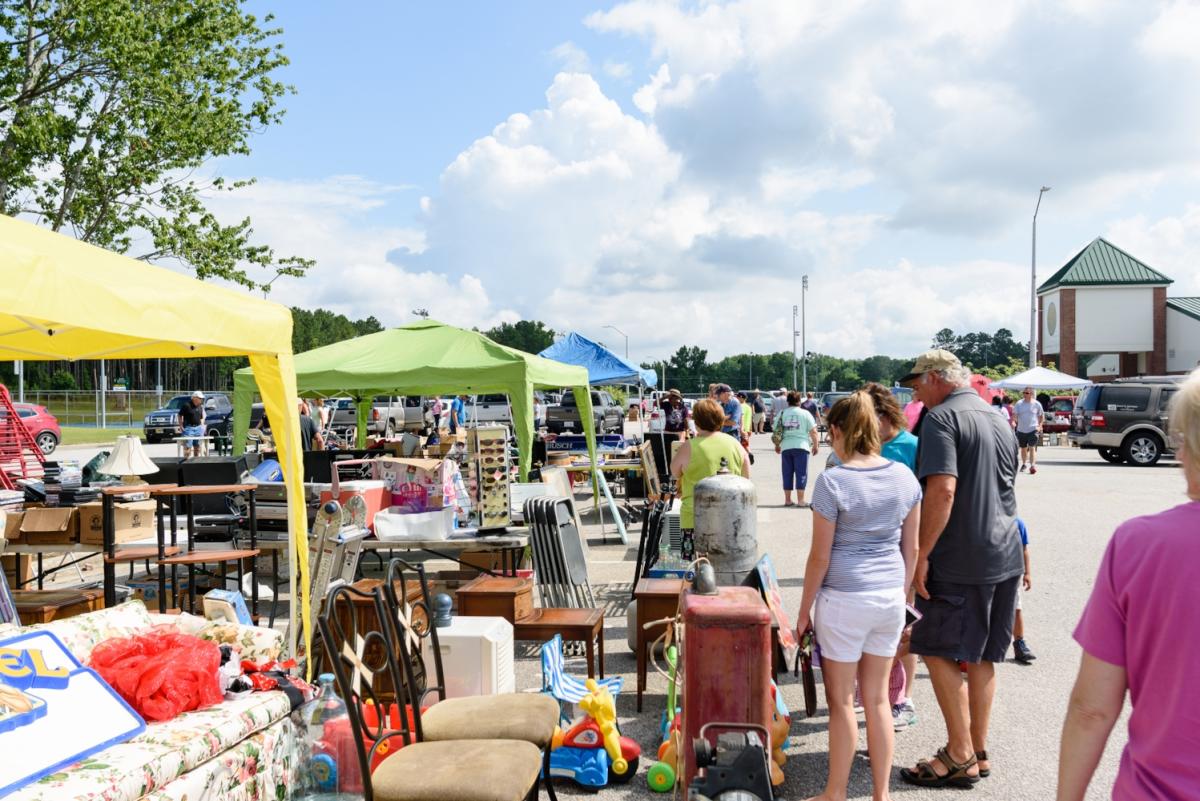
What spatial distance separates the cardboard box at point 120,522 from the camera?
24.3 ft

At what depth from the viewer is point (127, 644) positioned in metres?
4.20

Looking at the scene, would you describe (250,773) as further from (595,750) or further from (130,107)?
(130,107)

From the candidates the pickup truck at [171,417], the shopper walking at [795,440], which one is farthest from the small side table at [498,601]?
the pickup truck at [171,417]

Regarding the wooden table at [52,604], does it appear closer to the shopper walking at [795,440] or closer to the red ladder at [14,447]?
the shopper walking at [795,440]

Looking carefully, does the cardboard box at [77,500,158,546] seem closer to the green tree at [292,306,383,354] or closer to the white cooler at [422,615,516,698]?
the white cooler at [422,615,516,698]

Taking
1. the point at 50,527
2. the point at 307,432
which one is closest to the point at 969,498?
the point at 50,527

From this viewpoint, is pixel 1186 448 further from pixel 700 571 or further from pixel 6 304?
pixel 6 304

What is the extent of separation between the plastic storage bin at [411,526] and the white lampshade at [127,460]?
2002 mm

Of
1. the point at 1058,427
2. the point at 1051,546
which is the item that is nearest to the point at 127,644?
the point at 1051,546

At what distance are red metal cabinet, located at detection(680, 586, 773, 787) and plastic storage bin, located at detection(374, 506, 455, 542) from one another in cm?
442

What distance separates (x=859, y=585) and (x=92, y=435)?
126 feet

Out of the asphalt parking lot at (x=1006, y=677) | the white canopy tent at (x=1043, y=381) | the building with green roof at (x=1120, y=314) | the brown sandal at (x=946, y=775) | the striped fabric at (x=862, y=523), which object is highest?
the building with green roof at (x=1120, y=314)

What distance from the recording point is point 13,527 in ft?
25.0

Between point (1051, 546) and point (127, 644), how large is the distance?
9987mm
